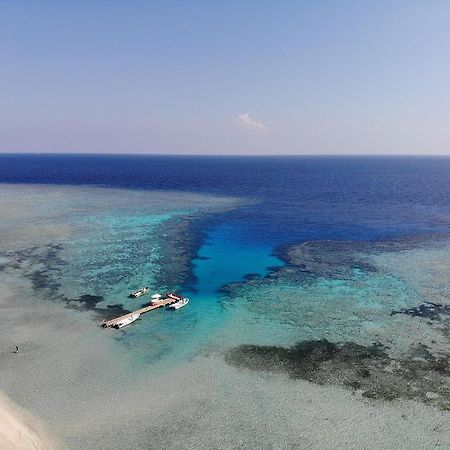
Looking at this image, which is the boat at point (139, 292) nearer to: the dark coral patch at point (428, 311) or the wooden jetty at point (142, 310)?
the wooden jetty at point (142, 310)

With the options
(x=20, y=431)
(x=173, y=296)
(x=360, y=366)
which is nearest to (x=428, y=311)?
(x=360, y=366)

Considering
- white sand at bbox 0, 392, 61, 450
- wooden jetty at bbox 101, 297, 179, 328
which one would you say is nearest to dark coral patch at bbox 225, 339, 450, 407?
wooden jetty at bbox 101, 297, 179, 328

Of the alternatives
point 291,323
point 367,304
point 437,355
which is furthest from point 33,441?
point 367,304

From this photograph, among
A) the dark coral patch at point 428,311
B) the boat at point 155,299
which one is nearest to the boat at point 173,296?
the boat at point 155,299

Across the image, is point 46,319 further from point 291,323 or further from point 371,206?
point 371,206

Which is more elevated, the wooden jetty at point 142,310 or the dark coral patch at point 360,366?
the wooden jetty at point 142,310

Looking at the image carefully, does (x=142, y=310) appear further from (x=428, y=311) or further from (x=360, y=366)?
(x=428, y=311)

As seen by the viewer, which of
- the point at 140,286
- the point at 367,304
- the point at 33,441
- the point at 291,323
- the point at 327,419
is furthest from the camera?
the point at 140,286
